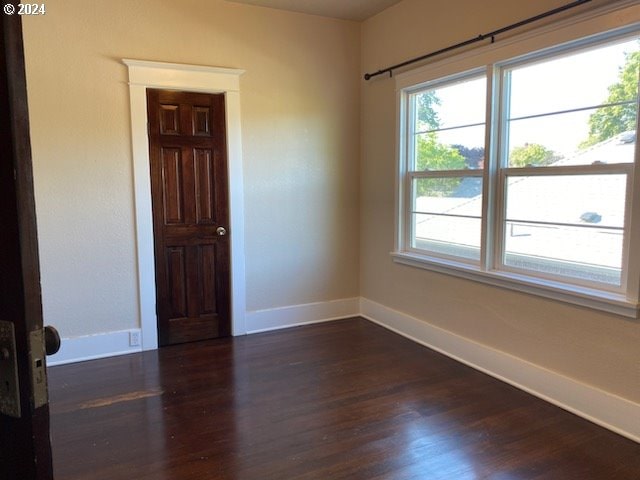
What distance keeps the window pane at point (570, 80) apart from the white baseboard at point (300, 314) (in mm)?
2427

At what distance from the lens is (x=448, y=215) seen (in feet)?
12.4

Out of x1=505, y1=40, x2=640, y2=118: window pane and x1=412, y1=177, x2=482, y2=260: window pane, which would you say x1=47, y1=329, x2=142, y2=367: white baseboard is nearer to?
x1=412, y1=177, x2=482, y2=260: window pane

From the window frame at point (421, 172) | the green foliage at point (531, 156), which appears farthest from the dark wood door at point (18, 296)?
the window frame at point (421, 172)

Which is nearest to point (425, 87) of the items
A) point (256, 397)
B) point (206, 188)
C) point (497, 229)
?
point (497, 229)

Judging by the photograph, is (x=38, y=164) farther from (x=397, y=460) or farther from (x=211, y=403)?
(x=397, y=460)

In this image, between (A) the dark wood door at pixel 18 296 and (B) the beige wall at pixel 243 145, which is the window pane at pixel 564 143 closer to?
(B) the beige wall at pixel 243 145

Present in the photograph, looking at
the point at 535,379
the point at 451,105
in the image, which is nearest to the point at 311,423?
the point at 535,379

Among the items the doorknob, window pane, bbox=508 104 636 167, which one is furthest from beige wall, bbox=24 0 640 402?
the doorknob

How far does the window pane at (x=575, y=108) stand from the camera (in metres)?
2.52

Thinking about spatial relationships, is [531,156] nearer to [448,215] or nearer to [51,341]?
[448,215]

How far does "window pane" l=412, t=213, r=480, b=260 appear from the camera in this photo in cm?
354

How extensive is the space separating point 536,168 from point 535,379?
4.38ft

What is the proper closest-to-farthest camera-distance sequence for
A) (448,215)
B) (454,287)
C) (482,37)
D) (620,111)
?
(620,111) < (482,37) < (454,287) < (448,215)

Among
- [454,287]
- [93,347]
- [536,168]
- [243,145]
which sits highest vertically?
[243,145]
